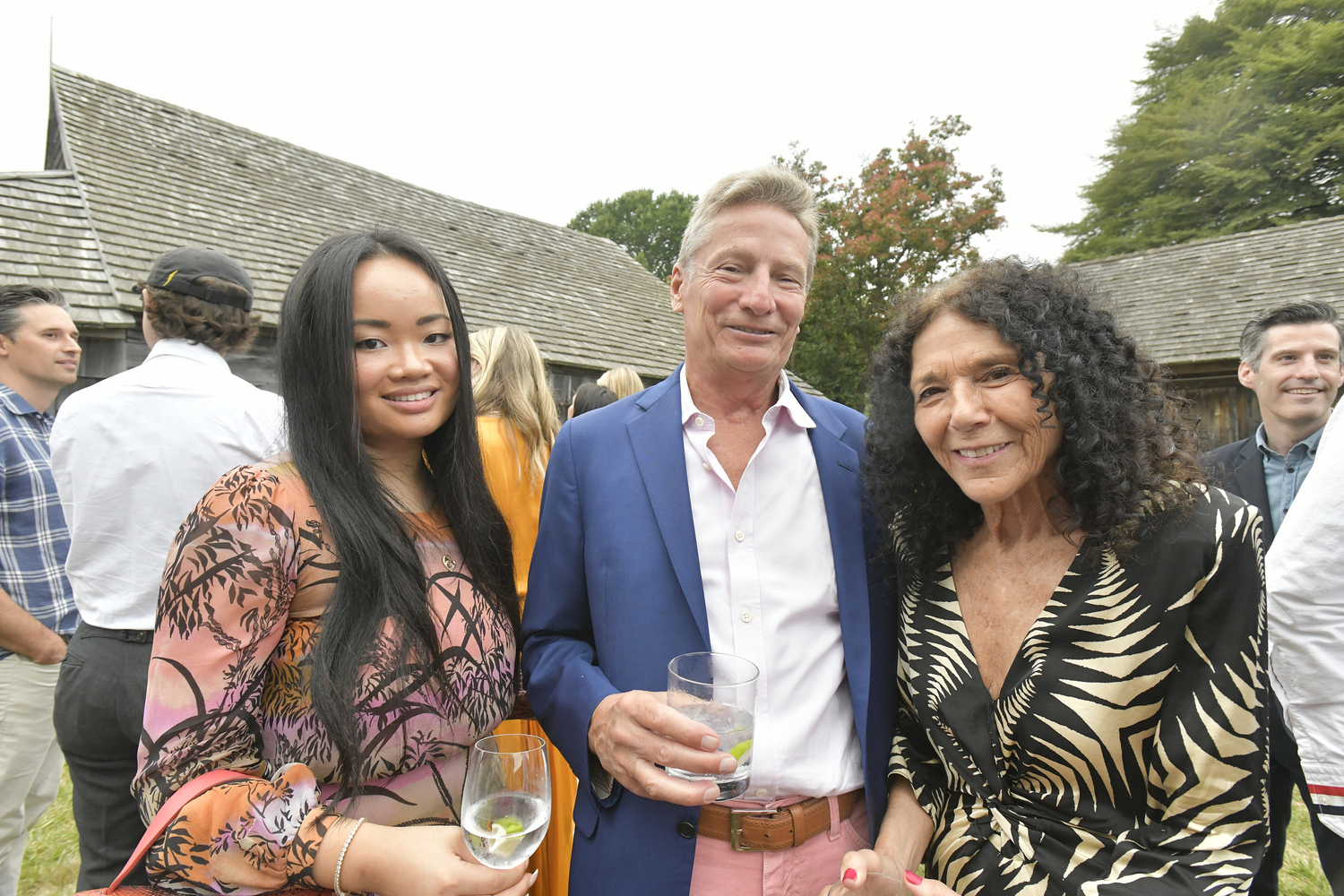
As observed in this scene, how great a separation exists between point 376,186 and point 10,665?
14185mm

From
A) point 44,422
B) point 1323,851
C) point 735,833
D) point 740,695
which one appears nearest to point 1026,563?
point 740,695

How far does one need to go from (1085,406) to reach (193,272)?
3.40m

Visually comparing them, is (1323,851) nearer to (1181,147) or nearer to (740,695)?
(740,695)

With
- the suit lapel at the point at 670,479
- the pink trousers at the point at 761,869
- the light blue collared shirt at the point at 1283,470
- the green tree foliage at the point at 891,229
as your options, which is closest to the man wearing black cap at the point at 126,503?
the suit lapel at the point at 670,479

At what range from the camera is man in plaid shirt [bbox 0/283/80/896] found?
10.9ft

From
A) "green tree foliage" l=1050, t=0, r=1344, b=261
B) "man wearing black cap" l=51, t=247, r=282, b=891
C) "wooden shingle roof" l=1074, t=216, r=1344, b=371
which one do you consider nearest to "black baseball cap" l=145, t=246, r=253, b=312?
"man wearing black cap" l=51, t=247, r=282, b=891

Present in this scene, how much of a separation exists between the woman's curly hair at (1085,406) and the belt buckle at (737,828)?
0.77 m

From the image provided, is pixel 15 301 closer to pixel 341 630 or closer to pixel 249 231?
pixel 341 630

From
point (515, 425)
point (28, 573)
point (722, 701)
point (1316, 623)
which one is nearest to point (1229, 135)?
point (515, 425)

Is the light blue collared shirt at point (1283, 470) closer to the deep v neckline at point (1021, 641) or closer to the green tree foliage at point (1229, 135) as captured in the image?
the deep v neckline at point (1021, 641)

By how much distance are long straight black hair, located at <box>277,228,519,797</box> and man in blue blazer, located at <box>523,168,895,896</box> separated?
0.32 m

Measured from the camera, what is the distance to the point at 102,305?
810cm

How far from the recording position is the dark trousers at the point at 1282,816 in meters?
2.23

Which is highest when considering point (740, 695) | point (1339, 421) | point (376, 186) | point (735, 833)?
point (376, 186)
